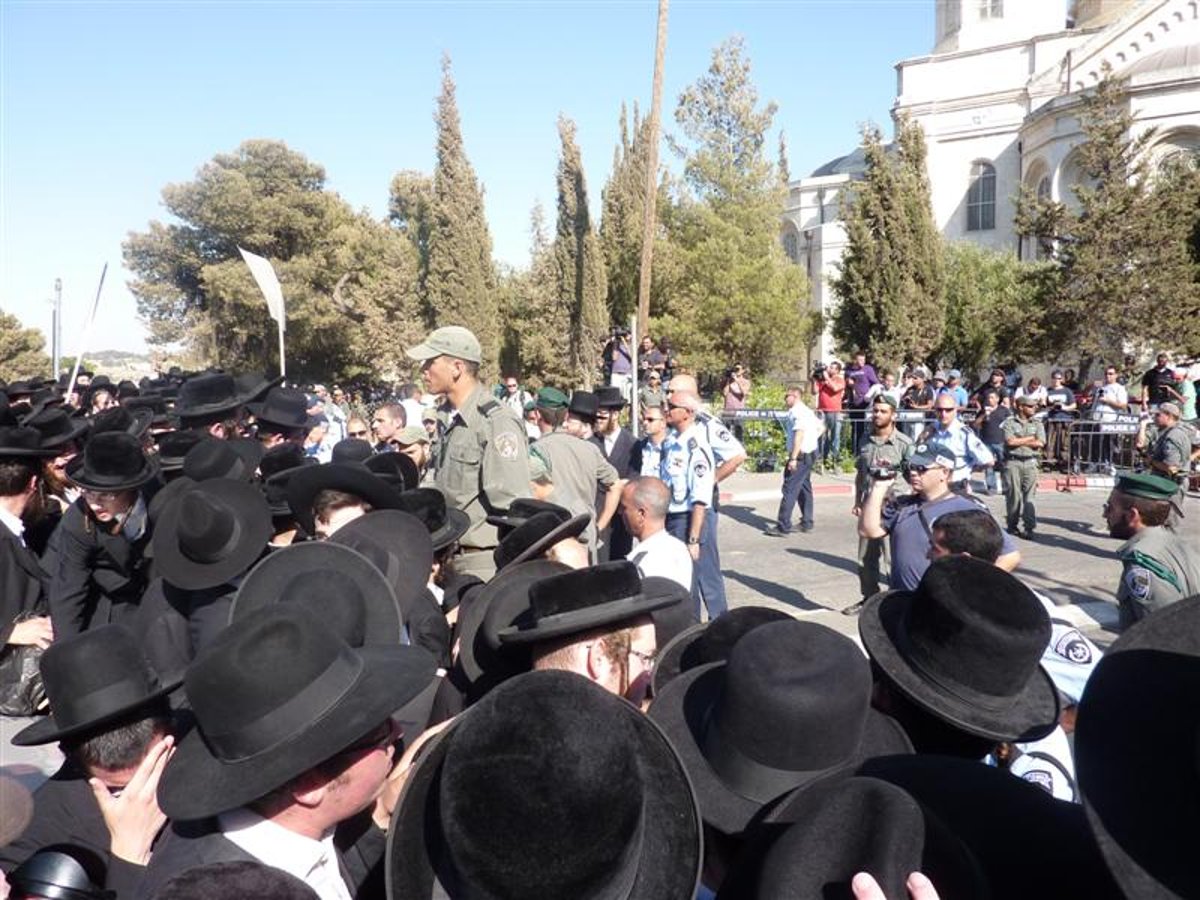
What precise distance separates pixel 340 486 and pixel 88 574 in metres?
1.48

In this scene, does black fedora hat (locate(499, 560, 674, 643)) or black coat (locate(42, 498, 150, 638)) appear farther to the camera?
black coat (locate(42, 498, 150, 638))

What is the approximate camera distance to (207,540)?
Answer: 138 inches

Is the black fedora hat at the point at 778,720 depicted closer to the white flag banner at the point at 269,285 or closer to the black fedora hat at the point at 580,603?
the black fedora hat at the point at 580,603

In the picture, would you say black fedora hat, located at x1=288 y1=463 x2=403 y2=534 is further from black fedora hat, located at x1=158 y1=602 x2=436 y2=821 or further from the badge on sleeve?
black fedora hat, located at x1=158 y1=602 x2=436 y2=821

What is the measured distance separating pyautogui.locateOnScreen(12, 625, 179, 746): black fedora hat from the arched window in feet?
157

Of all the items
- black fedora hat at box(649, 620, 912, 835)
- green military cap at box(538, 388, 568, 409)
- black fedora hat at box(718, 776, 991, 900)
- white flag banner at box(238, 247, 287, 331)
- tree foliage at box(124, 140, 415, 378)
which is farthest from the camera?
tree foliage at box(124, 140, 415, 378)

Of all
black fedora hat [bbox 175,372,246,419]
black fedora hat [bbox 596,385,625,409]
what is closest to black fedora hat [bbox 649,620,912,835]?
black fedora hat [bbox 175,372,246,419]

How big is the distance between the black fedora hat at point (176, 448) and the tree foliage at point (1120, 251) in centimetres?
2323

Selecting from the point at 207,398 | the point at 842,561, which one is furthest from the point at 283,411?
the point at 842,561

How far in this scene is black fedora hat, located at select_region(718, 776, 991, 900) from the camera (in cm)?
131

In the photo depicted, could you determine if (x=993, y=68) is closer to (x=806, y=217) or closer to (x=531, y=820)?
(x=806, y=217)

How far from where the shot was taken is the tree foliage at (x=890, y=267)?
89.2 feet

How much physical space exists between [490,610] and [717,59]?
1379 inches

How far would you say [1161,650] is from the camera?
4.16 feet
